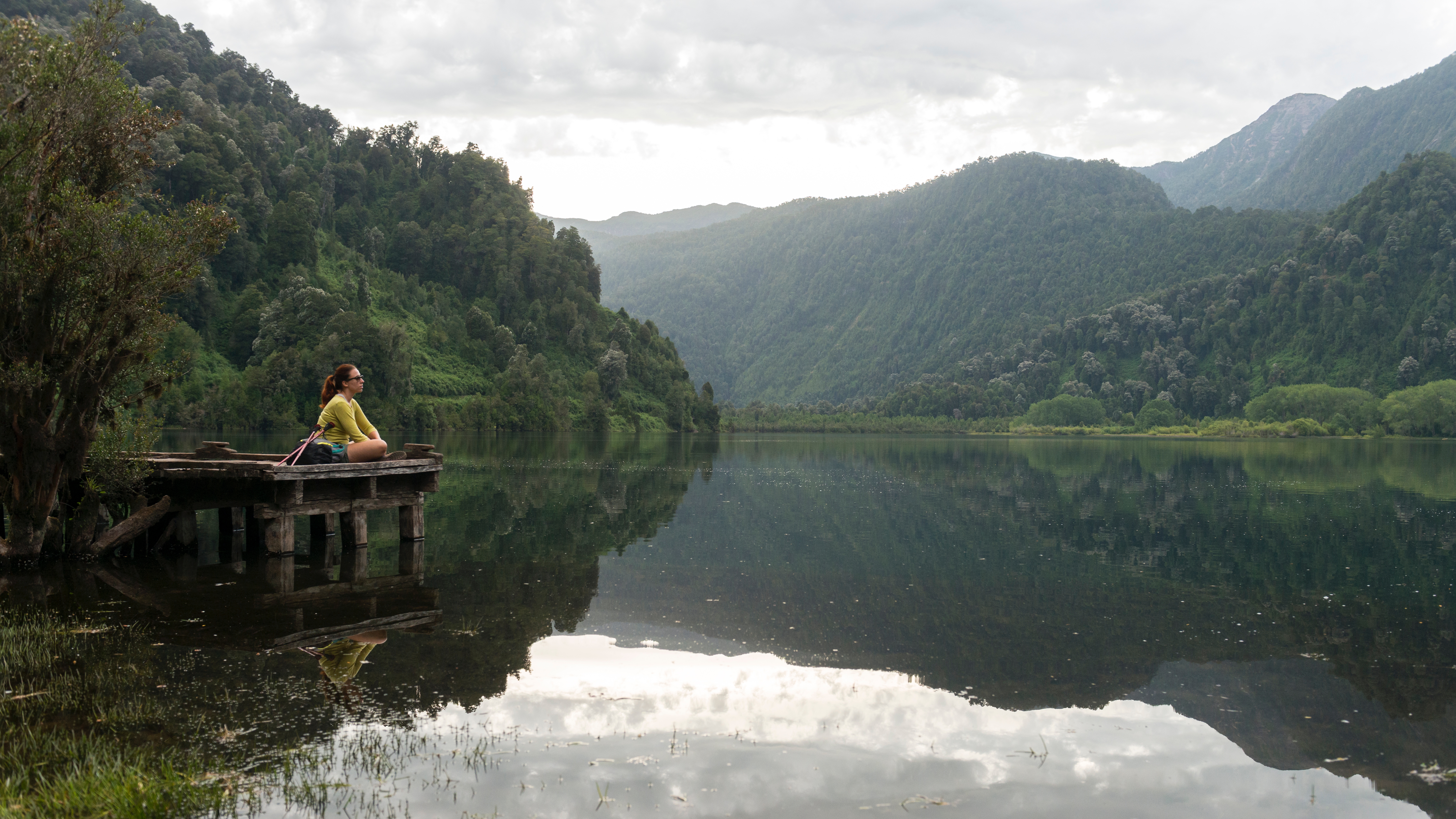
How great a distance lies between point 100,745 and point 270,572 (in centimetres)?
1076

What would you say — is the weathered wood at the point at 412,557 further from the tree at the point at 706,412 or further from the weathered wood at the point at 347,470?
the tree at the point at 706,412

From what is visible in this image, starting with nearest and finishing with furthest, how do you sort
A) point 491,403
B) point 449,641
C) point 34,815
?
point 34,815
point 449,641
point 491,403

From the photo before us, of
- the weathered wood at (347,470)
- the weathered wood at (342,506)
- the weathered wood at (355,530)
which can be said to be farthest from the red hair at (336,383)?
the weathered wood at (355,530)

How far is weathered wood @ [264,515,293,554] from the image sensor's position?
65.8 feet

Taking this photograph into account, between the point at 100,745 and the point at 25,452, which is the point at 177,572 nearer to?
the point at 25,452

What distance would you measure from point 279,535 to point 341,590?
353cm

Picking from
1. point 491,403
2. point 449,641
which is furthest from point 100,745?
point 491,403

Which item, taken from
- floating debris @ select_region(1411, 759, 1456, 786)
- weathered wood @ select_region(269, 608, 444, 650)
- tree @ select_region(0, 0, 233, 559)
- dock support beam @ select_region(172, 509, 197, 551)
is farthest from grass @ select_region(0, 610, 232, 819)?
floating debris @ select_region(1411, 759, 1456, 786)

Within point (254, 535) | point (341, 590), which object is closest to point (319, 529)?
point (254, 535)

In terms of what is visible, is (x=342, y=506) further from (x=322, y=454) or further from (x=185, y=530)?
(x=185, y=530)

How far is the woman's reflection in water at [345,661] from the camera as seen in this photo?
1101 cm

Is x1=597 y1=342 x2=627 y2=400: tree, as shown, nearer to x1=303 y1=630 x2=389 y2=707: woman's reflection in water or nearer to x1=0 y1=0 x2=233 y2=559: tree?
x1=0 y1=0 x2=233 y2=559: tree

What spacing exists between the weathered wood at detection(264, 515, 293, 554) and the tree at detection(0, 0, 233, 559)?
346 centimetres

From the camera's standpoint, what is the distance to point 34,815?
729cm
